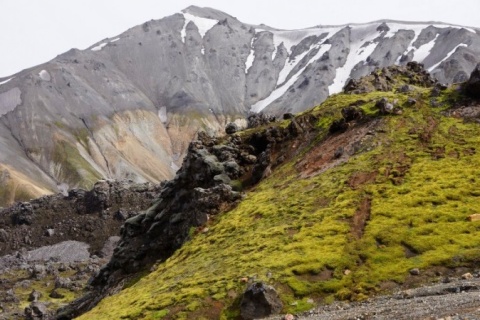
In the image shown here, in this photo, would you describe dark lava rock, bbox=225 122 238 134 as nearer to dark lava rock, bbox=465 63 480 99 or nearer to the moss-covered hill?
the moss-covered hill

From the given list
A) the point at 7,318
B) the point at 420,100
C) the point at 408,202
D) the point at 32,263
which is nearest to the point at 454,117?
the point at 420,100

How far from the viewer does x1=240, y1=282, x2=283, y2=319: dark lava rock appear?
37.1 meters

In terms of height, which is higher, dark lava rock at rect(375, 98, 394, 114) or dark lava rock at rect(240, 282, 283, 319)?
dark lava rock at rect(375, 98, 394, 114)

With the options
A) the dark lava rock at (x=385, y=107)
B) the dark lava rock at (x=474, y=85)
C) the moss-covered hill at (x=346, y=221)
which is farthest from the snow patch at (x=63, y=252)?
the dark lava rock at (x=474, y=85)

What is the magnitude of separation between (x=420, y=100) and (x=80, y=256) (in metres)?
133

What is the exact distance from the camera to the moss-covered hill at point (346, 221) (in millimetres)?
39844

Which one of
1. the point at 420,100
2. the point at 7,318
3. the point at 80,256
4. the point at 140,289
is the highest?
the point at 420,100

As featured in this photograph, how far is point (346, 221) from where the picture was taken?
48.3 meters

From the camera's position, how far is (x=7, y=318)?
100 metres

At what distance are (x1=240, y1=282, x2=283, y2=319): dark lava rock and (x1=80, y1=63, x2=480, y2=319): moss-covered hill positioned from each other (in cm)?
86

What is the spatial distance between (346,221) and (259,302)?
1465 cm

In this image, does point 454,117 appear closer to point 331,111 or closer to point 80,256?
point 331,111

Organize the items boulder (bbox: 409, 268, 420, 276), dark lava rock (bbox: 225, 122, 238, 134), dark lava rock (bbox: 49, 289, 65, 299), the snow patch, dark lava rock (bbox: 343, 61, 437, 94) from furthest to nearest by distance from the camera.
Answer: the snow patch, dark lava rock (bbox: 49, 289, 65, 299), dark lava rock (bbox: 343, 61, 437, 94), dark lava rock (bbox: 225, 122, 238, 134), boulder (bbox: 409, 268, 420, 276)

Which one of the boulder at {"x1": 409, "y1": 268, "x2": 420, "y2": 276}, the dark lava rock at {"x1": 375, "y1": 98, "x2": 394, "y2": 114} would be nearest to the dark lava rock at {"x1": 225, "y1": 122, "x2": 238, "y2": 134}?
the dark lava rock at {"x1": 375, "y1": 98, "x2": 394, "y2": 114}
